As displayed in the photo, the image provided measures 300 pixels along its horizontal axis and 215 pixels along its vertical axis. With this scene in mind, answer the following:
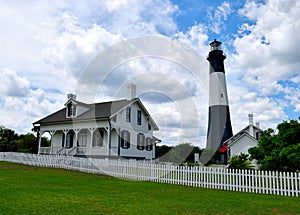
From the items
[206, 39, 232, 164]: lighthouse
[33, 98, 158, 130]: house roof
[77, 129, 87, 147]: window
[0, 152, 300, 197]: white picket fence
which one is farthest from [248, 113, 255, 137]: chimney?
[77, 129, 87, 147]: window


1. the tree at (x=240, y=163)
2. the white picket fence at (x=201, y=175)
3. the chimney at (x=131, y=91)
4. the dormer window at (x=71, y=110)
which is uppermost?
the chimney at (x=131, y=91)

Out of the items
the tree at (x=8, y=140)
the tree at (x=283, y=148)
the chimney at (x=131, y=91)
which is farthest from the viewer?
the tree at (x=8, y=140)

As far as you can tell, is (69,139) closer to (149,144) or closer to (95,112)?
(95,112)

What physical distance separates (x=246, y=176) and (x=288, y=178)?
5.16ft

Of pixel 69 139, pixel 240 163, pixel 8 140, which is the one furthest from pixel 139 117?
pixel 8 140

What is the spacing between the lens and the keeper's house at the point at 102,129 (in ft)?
72.2

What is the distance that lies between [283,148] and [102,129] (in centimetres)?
1510

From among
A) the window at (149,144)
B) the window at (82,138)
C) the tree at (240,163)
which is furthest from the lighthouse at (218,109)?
the tree at (240,163)

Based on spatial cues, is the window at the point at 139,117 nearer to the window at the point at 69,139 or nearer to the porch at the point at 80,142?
the porch at the point at 80,142

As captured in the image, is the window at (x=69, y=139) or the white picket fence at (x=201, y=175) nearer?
the white picket fence at (x=201, y=175)

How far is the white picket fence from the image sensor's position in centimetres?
1038

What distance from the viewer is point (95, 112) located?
2328cm

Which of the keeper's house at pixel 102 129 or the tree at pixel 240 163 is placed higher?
the keeper's house at pixel 102 129

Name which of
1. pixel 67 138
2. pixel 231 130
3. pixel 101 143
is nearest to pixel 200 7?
pixel 101 143
